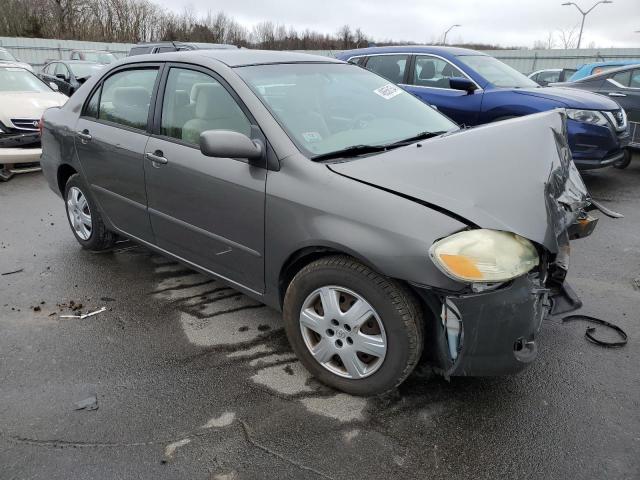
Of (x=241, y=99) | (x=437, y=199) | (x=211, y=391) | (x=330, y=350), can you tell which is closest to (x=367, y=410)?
(x=330, y=350)

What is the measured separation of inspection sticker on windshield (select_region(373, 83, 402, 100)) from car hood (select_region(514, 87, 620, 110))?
3.46 meters

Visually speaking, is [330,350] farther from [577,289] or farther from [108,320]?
[577,289]

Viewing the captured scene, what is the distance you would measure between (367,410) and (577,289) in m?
A: 2.24

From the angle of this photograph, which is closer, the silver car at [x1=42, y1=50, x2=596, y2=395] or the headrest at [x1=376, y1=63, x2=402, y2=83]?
the silver car at [x1=42, y1=50, x2=596, y2=395]

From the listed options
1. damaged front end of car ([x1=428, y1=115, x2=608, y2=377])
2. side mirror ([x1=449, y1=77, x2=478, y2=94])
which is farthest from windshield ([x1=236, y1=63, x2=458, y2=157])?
side mirror ([x1=449, y1=77, x2=478, y2=94])

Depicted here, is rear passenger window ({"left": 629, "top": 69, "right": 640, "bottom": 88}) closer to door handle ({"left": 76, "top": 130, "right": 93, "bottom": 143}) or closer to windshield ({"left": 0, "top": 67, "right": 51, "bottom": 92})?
door handle ({"left": 76, "top": 130, "right": 93, "bottom": 143})

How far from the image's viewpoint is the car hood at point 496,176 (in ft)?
7.14

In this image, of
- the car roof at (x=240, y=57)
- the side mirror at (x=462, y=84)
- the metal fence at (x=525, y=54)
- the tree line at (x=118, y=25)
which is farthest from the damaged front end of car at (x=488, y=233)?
the tree line at (x=118, y=25)

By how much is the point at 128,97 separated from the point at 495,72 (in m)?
5.24

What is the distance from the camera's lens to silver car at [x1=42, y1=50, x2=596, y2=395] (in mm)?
2150

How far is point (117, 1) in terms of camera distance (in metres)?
38.7

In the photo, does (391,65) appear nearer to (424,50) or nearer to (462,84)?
(424,50)

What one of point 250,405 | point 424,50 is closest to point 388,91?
point 250,405

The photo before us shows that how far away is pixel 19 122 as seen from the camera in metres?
7.52
